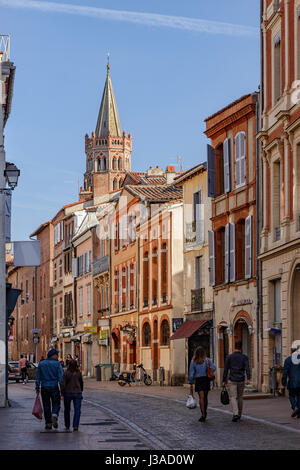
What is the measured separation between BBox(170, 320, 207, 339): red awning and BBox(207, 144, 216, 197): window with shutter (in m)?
5.49

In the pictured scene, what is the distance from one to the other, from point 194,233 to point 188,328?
4193 millimetres

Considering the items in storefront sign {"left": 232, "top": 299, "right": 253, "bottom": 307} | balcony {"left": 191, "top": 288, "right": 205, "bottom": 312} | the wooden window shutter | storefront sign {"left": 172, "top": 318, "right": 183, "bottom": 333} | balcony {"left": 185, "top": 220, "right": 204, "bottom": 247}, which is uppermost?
the wooden window shutter

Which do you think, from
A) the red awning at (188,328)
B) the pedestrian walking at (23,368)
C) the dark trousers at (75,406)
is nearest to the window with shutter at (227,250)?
the red awning at (188,328)

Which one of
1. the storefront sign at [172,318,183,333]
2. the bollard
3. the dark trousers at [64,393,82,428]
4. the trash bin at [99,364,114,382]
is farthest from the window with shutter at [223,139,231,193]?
the trash bin at [99,364,114,382]

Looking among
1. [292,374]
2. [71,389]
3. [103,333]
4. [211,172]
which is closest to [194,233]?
[211,172]

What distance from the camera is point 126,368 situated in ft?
195

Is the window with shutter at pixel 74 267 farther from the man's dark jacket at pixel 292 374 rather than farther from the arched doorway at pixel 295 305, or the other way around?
the man's dark jacket at pixel 292 374

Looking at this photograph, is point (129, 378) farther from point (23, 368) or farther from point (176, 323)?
point (23, 368)

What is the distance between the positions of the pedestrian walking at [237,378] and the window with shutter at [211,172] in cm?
1994

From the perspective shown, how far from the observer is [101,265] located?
224 ft

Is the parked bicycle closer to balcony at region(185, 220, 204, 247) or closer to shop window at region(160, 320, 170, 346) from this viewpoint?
shop window at region(160, 320, 170, 346)

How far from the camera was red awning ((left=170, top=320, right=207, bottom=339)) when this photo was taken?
43344mm
